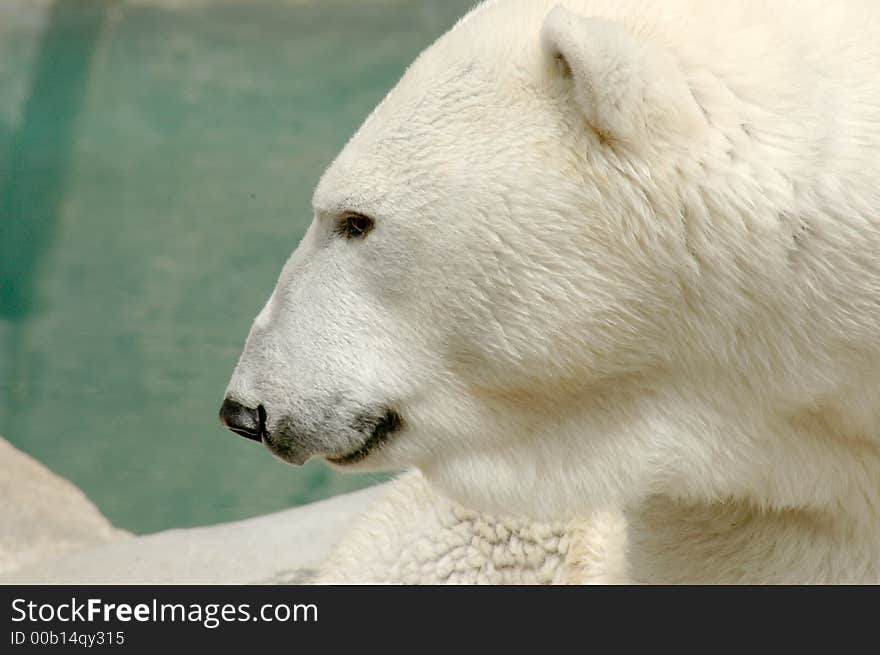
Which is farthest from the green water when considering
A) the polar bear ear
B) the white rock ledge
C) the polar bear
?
the polar bear ear

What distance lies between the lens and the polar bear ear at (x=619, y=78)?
1244mm

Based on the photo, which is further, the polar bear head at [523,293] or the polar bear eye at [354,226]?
the polar bear eye at [354,226]

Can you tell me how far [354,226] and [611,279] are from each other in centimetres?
31

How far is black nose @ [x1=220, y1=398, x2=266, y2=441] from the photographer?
4.99ft

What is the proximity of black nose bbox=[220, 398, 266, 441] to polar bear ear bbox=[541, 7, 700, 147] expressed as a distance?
0.55 m

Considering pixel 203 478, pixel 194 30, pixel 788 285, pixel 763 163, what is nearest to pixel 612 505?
pixel 788 285

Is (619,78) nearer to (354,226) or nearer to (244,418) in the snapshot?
(354,226)

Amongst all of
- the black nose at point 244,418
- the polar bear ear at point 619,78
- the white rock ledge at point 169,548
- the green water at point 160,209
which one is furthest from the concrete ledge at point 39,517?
the polar bear ear at point 619,78

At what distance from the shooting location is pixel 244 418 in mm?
1528

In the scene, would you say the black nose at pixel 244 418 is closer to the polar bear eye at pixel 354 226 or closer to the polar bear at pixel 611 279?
the polar bear at pixel 611 279

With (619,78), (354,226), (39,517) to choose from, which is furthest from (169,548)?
(619,78)

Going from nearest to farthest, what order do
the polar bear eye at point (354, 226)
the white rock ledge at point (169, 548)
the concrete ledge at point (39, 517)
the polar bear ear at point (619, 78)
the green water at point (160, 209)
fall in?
the polar bear ear at point (619, 78) < the polar bear eye at point (354, 226) < the white rock ledge at point (169, 548) < the concrete ledge at point (39, 517) < the green water at point (160, 209)

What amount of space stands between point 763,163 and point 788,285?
13cm

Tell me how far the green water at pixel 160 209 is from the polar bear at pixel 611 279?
132 inches
